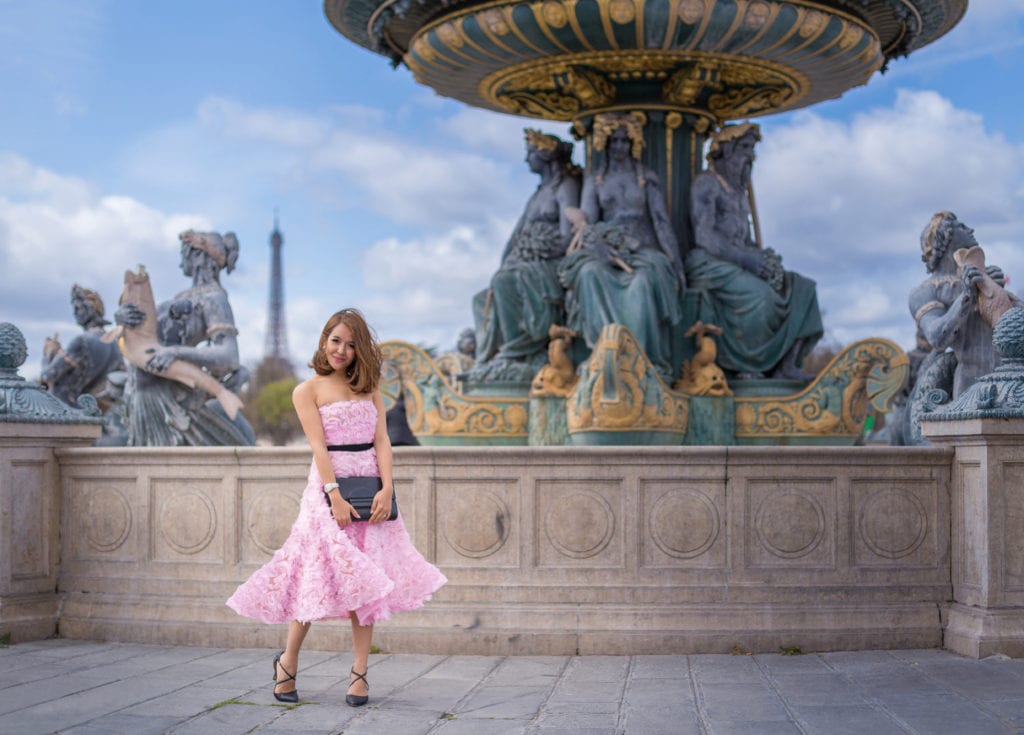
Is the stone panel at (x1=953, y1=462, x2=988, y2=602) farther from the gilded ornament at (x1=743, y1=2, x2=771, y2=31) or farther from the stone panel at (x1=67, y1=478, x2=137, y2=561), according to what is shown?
the gilded ornament at (x1=743, y1=2, x2=771, y2=31)

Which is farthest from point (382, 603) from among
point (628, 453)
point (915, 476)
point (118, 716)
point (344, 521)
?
point (915, 476)

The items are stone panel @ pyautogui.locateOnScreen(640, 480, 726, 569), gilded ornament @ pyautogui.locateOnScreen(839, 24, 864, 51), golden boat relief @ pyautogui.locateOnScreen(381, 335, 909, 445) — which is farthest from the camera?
gilded ornament @ pyautogui.locateOnScreen(839, 24, 864, 51)

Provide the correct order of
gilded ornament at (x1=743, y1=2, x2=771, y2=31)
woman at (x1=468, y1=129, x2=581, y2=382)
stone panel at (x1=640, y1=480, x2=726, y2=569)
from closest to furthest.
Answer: stone panel at (x1=640, y1=480, x2=726, y2=569) → gilded ornament at (x1=743, y1=2, x2=771, y2=31) → woman at (x1=468, y1=129, x2=581, y2=382)

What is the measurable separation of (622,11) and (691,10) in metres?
0.64

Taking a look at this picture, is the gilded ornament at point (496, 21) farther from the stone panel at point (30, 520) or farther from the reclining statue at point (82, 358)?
the stone panel at point (30, 520)

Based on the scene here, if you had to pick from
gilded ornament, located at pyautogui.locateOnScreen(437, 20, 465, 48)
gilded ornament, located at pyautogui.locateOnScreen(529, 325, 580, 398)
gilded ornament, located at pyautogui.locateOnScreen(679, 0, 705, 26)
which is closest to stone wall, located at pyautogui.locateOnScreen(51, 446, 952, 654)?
gilded ornament, located at pyautogui.locateOnScreen(529, 325, 580, 398)

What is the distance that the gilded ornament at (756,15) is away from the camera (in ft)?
40.4

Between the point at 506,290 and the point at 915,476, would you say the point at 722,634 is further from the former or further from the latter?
the point at 506,290

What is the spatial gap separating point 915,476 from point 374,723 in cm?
387

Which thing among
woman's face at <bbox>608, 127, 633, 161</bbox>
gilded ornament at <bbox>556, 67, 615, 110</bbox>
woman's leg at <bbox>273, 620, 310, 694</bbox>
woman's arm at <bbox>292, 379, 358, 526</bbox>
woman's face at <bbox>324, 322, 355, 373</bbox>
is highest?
gilded ornament at <bbox>556, 67, 615, 110</bbox>

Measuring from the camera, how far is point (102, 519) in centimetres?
889

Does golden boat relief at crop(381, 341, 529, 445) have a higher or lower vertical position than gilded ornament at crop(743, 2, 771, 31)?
lower

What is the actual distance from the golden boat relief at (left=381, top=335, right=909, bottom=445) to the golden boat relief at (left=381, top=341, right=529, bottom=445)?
0.01 metres

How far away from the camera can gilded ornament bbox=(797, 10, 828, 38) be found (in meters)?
12.6
